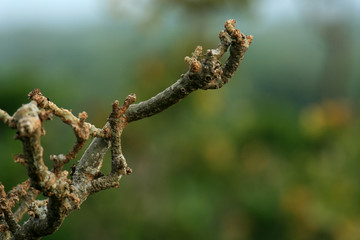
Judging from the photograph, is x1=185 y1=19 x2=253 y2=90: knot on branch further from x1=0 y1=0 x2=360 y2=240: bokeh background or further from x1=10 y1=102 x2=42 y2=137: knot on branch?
x1=0 y1=0 x2=360 y2=240: bokeh background

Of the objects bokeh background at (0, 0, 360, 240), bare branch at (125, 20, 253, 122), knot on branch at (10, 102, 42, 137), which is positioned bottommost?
knot on branch at (10, 102, 42, 137)

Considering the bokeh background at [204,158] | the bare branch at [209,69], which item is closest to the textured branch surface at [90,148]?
the bare branch at [209,69]

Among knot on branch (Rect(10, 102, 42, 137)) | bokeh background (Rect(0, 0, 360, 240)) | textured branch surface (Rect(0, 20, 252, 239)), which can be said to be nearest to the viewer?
knot on branch (Rect(10, 102, 42, 137))

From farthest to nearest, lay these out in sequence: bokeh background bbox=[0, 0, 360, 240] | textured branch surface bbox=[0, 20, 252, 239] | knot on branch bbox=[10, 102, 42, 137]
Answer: bokeh background bbox=[0, 0, 360, 240] < textured branch surface bbox=[0, 20, 252, 239] < knot on branch bbox=[10, 102, 42, 137]

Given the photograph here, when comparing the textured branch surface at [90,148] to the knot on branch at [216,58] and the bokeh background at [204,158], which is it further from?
the bokeh background at [204,158]

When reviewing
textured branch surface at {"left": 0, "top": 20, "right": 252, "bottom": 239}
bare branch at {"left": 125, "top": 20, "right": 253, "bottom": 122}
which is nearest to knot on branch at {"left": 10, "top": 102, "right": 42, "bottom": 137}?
textured branch surface at {"left": 0, "top": 20, "right": 252, "bottom": 239}

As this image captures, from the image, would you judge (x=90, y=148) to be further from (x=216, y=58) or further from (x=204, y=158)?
(x=204, y=158)

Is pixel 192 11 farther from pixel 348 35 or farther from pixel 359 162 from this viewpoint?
pixel 348 35

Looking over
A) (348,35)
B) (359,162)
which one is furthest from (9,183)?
(348,35)

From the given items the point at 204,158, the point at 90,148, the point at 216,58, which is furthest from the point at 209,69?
the point at 204,158
